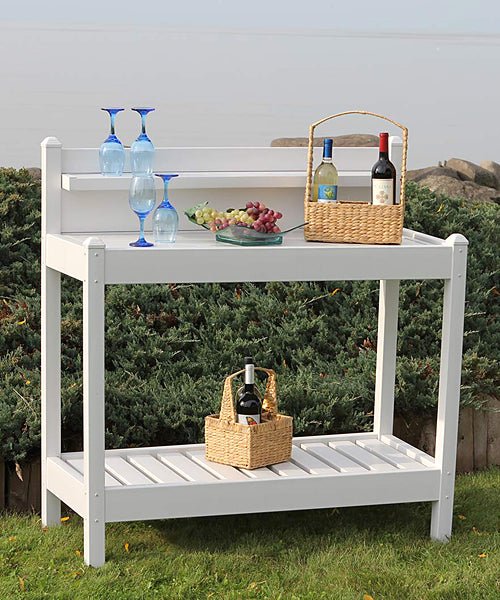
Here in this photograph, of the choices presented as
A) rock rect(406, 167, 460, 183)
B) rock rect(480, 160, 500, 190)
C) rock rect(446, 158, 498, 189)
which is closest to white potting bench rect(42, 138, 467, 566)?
rock rect(406, 167, 460, 183)

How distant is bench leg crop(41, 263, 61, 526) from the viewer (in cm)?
349

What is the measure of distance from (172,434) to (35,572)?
0.97 metres

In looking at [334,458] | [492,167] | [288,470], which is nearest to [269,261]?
[288,470]

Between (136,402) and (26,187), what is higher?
(26,187)

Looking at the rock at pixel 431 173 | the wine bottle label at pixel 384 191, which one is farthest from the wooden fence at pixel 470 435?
the rock at pixel 431 173

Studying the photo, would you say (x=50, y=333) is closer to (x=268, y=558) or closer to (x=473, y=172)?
(x=268, y=558)

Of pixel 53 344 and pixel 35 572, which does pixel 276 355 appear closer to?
pixel 53 344

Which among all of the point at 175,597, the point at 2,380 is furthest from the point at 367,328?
the point at 175,597

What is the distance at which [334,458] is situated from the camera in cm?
358

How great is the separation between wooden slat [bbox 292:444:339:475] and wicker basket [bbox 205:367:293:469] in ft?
0.18

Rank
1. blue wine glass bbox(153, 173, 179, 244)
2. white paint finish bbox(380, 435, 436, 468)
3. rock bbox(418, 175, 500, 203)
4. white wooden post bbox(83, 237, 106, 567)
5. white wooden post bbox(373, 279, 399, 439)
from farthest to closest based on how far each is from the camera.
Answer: rock bbox(418, 175, 500, 203)
white wooden post bbox(373, 279, 399, 439)
white paint finish bbox(380, 435, 436, 468)
blue wine glass bbox(153, 173, 179, 244)
white wooden post bbox(83, 237, 106, 567)

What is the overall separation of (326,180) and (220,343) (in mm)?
1396

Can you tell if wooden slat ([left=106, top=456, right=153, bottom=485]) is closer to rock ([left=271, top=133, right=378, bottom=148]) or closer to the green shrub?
the green shrub

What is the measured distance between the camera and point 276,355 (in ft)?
15.4
